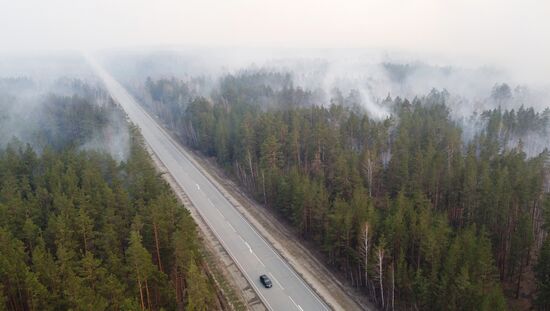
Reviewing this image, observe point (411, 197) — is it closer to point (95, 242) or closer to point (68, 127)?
point (95, 242)

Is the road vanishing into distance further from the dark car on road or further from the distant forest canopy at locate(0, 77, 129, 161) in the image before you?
the distant forest canopy at locate(0, 77, 129, 161)

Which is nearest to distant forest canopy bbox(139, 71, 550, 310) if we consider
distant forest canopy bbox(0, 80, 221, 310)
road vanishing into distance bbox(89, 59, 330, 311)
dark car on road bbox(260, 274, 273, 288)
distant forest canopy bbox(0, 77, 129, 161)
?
road vanishing into distance bbox(89, 59, 330, 311)

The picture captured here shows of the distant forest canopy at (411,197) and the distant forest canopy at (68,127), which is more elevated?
the distant forest canopy at (68,127)

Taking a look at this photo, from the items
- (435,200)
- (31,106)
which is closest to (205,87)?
(31,106)

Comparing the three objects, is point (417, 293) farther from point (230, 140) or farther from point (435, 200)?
point (230, 140)

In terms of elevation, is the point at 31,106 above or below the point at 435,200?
above

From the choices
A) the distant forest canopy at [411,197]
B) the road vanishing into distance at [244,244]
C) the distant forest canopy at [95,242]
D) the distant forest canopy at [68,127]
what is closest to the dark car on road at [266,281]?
the road vanishing into distance at [244,244]

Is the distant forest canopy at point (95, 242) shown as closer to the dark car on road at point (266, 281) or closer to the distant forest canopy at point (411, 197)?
the dark car on road at point (266, 281)
